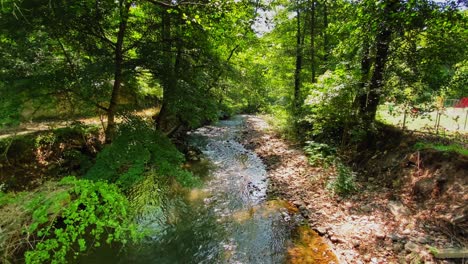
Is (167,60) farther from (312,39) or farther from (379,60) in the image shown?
(312,39)

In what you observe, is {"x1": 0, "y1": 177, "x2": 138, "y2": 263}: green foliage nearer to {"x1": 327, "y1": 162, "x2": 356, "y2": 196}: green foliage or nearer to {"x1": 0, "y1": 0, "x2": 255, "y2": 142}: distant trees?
{"x1": 0, "y1": 0, "x2": 255, "y2": 142}: distant trees

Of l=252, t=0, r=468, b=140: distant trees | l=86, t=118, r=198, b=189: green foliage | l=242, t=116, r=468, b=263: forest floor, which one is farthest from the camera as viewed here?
l=252, t=0, r=468, b=140: distant trees

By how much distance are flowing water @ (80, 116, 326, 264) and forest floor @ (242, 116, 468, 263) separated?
2.55 ft

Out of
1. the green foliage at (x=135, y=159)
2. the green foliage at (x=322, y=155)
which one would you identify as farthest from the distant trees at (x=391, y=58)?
the green foliage at (x=135, y=159)

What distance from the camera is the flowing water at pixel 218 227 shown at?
4.71 m

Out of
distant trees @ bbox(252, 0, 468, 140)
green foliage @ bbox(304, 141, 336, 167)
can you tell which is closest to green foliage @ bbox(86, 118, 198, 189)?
green foliage @ bbox(304, 141, 336, 167)

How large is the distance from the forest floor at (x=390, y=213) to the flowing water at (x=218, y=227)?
0.78m

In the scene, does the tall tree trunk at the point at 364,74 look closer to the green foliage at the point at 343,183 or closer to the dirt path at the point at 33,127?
the green foliage at the point at 343,183

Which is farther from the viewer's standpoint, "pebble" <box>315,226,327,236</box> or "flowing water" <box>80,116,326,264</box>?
"pebble" <box>315,226,327,236</box>

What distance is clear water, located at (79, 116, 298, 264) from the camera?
4.71m

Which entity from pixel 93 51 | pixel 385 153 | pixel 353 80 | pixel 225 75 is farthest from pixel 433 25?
pixel 93 51

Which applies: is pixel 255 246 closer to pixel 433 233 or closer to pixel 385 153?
pixel 433 233

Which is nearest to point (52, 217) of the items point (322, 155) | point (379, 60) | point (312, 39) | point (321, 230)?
point (321, 230)

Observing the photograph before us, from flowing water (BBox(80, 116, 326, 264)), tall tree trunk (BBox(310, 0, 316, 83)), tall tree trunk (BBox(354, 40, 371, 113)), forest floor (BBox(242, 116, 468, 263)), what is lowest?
flowing water (BBox(80, 116, 326, 264))
